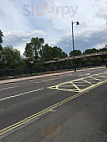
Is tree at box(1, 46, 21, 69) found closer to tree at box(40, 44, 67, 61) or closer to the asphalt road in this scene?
tree at box(40, 44, 67, 61)

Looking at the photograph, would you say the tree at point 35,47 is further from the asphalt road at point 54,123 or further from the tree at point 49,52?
the asphalt road at point 54,123

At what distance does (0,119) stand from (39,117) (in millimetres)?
1513

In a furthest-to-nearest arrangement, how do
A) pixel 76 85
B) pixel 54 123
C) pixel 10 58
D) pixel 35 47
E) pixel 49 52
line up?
pixel 49 52 < pixel 35 47 < pixel 10 58 < pixel 76 85 < pixel 54 123

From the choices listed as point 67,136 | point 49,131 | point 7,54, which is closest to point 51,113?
point 49,131

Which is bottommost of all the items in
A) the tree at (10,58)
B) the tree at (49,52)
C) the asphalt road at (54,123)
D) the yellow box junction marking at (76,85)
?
the asphalt road at (54,123)

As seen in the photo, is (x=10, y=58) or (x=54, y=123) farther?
(x=10, y=58)

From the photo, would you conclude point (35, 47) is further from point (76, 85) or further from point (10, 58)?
point (76, 85)

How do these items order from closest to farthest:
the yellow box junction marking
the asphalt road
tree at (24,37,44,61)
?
1. the asphalt road
2. the yellow box junction marking
3. tree at (24,37,44,61)

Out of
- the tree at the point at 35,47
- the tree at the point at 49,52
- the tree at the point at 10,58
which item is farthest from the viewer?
the tree at the point at 49,52

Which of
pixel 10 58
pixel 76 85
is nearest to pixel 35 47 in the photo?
pixel 10 58

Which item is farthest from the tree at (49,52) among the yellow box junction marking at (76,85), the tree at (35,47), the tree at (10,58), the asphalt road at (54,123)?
the asphalt road at (54,123)

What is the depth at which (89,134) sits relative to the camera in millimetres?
3908

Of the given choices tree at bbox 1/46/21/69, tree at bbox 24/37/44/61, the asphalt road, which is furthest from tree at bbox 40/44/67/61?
the asphalt road

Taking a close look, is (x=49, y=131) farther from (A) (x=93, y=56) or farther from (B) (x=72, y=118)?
(A) (x=93, y=56)
